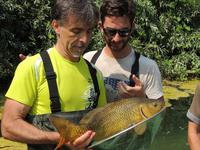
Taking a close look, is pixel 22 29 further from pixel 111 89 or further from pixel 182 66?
pixel 111 89

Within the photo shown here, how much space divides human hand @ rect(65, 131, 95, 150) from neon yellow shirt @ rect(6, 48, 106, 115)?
0.19 meters

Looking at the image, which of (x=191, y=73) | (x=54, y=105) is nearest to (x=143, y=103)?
(x=54, y=105)

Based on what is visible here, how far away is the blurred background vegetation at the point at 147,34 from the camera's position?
7922 mm

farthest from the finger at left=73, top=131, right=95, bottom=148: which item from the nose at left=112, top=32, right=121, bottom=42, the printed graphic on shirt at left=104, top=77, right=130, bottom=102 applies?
the nose at left=112, top=32, right=121, bottom=42

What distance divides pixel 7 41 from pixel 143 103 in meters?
6.18

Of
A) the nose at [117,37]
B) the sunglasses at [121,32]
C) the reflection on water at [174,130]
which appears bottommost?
the reflection on water at [174,130]

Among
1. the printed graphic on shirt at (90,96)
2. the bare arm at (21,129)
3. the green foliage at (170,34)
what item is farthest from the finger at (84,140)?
the green foliage at (170,34)

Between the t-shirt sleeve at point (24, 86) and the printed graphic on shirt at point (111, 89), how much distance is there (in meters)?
0.57

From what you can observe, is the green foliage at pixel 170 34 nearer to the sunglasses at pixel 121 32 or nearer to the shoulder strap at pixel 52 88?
the sunglasses at pixel 121 32

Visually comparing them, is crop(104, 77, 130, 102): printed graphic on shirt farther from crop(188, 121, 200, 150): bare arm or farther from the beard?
crop(188, 121, 200, 150): bare arm

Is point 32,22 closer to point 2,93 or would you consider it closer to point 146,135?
point 2,93

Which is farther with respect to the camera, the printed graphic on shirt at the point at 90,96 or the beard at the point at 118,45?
the beard at the point at 118,45

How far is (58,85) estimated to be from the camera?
6.15 feet

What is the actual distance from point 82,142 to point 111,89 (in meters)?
0.66
